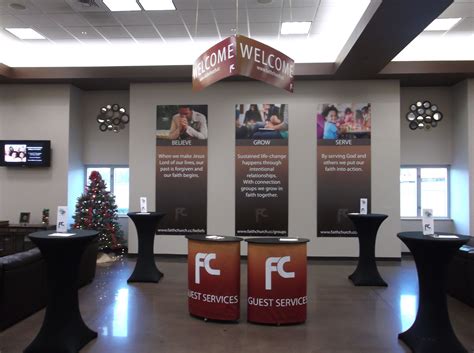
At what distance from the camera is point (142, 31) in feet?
22.6

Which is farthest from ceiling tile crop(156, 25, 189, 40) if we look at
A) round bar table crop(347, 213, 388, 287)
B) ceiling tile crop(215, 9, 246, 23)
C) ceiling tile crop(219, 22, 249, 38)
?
round bar table crop(347, 213, 388, 287)

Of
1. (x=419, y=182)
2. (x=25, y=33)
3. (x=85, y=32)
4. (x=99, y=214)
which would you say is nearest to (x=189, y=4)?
(x=85, y=32)

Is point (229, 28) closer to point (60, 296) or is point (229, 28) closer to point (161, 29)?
point (161, 29)

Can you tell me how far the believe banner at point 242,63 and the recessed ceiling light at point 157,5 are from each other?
2228 millimetres

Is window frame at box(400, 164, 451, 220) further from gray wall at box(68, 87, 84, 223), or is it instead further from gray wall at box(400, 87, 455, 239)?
gray wall at box(68, 87, 84, 223)

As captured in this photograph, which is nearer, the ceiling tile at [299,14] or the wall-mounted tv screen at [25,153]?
the ceiling tile at [299,14]

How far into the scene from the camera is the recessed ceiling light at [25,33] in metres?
6.82

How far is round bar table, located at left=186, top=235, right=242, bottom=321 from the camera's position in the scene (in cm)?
409

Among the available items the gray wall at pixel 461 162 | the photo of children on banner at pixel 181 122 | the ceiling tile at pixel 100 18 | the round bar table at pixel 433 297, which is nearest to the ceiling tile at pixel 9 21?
the ceiling tile at pixel 100 18

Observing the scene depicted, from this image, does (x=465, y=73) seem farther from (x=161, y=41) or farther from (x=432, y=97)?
(x=161, y=41)

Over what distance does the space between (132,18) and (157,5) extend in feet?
2.21

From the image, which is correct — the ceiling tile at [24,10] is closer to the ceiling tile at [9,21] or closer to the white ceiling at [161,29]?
the white ceiling at [161,29]

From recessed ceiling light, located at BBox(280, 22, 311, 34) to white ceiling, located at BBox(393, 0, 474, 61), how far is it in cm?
213

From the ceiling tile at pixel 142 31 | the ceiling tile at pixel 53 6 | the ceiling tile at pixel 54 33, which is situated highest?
the ceiling tile at pixel 54 33
